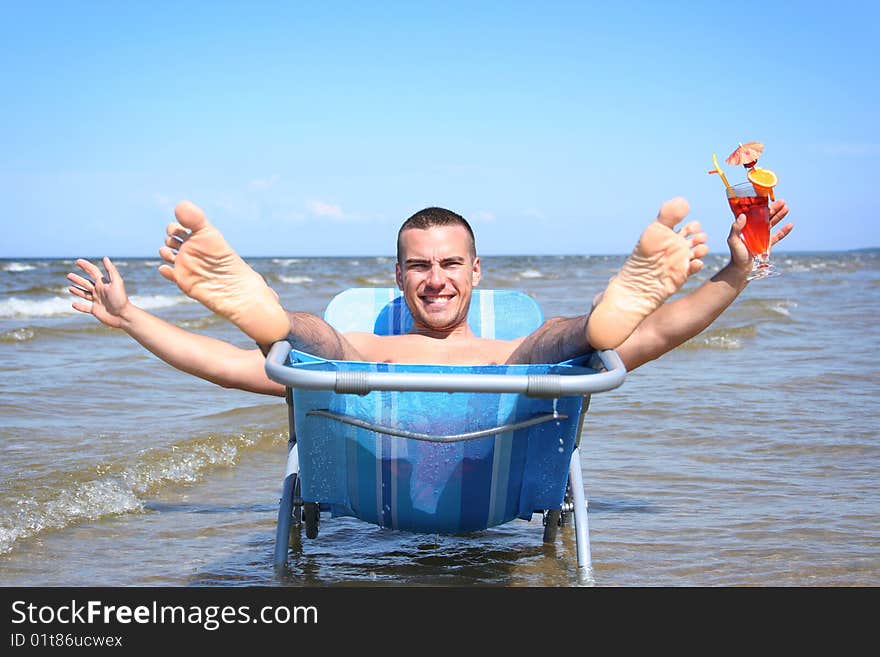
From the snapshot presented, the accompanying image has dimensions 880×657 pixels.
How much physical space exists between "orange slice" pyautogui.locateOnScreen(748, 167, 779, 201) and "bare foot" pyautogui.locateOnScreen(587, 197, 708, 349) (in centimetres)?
46

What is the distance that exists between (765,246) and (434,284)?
3.75 feet

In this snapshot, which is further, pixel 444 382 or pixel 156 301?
pixel 156 301

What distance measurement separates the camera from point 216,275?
267cm

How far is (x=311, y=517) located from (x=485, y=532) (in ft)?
2.77

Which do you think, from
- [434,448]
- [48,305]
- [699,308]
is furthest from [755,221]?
[48,305]

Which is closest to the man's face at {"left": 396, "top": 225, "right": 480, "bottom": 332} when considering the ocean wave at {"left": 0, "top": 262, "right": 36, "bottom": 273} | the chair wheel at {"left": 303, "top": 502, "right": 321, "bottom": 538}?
the chair wheel at {"left": 303, "top": 502, "right": 321, "bottom": 538}

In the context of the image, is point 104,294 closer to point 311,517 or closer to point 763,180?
point 311,517

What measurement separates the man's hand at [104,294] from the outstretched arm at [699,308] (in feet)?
5.37

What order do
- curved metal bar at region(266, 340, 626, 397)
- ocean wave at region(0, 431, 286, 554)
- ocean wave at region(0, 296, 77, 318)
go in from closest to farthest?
curved metal bar at region(266, 340, 626, 397) → ocean wave at region(0, 431, 286, 554) → ocean wave at region(0, 296, 77, 318)

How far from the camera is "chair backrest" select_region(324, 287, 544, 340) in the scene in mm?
4043

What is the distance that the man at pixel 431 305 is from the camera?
2639 millimetres

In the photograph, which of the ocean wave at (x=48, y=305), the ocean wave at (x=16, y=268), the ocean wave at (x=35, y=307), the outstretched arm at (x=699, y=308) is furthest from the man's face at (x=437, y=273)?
the ocean wave at (x=16, y=268)

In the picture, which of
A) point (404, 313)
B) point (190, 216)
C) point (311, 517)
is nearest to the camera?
point (190, 216)

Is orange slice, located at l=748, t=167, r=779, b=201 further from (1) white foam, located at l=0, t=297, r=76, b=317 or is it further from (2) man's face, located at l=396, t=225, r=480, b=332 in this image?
(1) white foam, located at l=0, t=297, r=76, b=317
